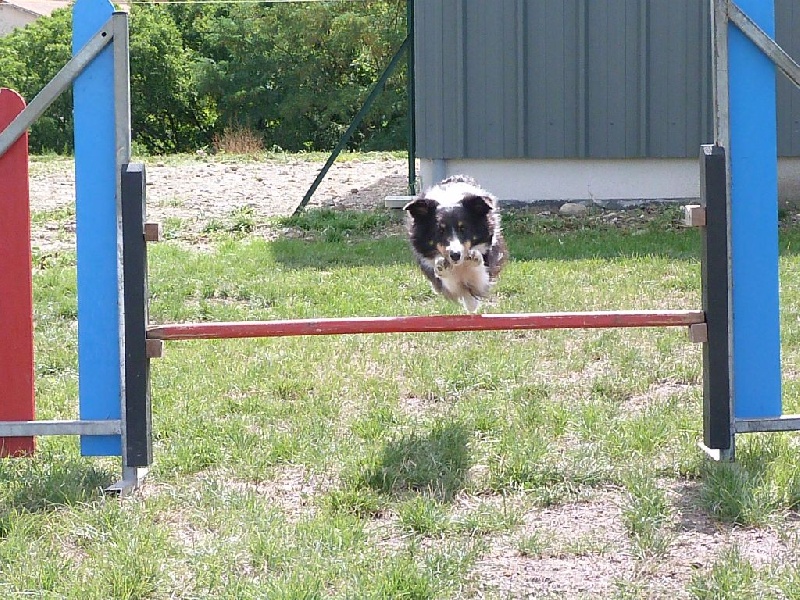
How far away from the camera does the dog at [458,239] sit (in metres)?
5.77

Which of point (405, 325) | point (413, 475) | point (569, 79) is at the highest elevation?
point (569, 79)

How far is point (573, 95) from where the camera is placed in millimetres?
11688

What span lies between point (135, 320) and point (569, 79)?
26.3ft

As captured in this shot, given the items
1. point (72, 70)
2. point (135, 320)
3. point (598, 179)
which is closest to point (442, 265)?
point (135, 320)

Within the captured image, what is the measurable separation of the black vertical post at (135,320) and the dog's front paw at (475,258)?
5.85 feet

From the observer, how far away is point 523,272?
860cm

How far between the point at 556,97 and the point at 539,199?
1068 millimetres

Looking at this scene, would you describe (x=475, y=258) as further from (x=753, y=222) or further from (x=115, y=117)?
(x=115, y=117)

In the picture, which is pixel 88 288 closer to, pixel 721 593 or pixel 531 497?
pixel 531 497

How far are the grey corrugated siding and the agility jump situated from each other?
704cm

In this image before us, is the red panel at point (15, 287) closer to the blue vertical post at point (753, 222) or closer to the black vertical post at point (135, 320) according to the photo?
the black vertical post at point (135, 320)

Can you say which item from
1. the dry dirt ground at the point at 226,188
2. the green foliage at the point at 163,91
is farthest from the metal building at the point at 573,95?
the green foliage at the point at 163,91

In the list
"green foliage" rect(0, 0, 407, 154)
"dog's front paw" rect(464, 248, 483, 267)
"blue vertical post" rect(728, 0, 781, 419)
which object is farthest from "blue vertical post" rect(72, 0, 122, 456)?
"green foliage" rect(0, 0, 407, 154)

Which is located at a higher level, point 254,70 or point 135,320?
point 254,70
